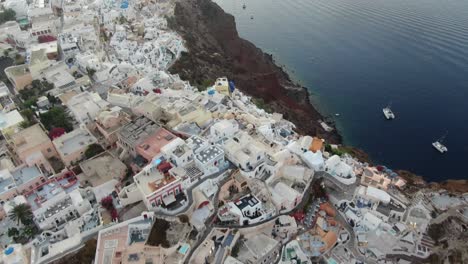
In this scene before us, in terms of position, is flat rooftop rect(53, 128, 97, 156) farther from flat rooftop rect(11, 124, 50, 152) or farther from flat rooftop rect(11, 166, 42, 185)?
flat rooftop rect(11, 166, 42, 185)

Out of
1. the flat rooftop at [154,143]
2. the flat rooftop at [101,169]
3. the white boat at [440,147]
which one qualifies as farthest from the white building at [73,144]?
the white boat at [440,147]

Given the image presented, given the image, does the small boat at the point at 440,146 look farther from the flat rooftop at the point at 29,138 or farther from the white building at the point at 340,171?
the flat rooftop at the point at 29,138

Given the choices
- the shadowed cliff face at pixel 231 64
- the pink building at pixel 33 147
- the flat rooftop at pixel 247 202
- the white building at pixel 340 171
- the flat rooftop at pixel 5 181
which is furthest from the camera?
the shadowed cliff face at pixel 231 64

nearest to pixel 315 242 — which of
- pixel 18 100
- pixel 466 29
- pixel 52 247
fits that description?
pixel 52 247

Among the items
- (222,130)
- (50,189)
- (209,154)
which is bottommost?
(50,189)

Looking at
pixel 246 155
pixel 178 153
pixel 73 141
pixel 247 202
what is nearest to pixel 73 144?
pixel 73 141

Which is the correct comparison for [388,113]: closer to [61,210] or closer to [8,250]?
[61,210]
